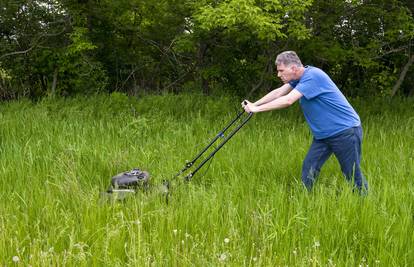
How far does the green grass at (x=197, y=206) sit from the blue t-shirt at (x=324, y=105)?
22.8 inches

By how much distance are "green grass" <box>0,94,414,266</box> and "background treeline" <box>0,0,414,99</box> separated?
3.61 m

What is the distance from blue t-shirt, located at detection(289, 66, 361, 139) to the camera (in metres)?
4.35

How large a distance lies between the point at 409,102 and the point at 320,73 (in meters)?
7.53

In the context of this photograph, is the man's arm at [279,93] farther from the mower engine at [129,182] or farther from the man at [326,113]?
the mower engine at [129,182]

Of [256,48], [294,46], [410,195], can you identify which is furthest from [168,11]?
[410,195]

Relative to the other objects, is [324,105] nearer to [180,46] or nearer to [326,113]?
[326,113]

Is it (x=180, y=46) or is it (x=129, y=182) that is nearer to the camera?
(x=129, y=182)

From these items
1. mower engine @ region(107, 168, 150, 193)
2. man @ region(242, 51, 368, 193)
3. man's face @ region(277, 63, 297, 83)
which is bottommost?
mower engine @ region(107, 168, 150, 193)

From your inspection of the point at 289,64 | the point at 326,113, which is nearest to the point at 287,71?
the point at 289,64

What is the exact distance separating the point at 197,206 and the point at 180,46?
23.0 ft

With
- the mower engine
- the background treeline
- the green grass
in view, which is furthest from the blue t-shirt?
the background treeline

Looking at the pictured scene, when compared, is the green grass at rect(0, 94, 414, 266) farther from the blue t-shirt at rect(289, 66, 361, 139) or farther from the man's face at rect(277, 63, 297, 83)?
the man's face at rect(277, 63, 297, 83)

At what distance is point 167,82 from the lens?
15398 mm

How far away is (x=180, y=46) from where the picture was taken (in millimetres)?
10328
